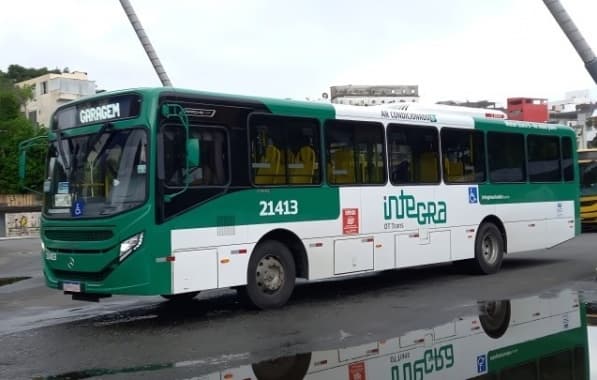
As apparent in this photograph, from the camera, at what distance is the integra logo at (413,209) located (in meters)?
12.3

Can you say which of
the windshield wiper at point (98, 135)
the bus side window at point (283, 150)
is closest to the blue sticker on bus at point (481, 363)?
the bus side window at point (283, 150)

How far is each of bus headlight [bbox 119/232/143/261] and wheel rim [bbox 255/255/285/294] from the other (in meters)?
1.98

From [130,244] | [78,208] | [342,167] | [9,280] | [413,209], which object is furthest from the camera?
[9,280]

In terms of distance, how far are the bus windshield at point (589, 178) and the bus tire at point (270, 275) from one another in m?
18.1

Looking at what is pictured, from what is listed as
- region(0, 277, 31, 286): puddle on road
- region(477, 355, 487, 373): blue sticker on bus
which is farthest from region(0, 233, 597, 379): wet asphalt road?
region(477, 355, 487, 373): blue sticker on bus

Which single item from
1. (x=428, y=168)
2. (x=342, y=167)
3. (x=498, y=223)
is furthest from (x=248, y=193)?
(x=498, y=223)

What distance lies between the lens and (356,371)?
22.7 ft

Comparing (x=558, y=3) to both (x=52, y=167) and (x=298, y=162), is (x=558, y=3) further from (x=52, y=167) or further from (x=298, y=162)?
(x=52, y=167)

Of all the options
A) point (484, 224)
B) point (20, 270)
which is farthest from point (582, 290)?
point (20, 270)

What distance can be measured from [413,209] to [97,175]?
18.6 feet

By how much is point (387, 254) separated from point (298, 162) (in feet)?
8.08

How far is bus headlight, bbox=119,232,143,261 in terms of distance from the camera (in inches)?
356

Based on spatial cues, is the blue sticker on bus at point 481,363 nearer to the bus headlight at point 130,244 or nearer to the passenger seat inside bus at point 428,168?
the bus headlight at point 130,244

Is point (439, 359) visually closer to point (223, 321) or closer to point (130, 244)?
point (223, 321)
